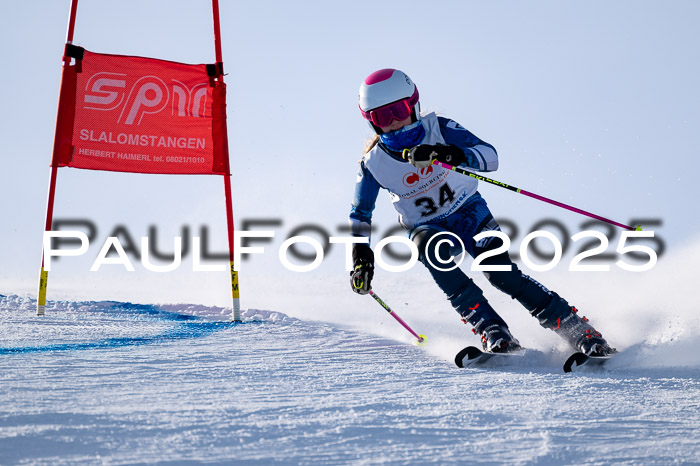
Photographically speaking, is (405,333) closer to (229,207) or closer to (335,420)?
(229,207)

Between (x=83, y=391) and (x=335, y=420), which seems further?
(x=83, y=391)

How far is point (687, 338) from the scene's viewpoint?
327cm

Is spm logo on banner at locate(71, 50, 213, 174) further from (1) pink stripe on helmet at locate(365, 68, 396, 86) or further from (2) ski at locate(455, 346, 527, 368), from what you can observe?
(2) ski at locate(455, 346, 527, 368)

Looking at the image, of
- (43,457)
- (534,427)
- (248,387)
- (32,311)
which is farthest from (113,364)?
(32,311)

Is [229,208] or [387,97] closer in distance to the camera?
[387,97]

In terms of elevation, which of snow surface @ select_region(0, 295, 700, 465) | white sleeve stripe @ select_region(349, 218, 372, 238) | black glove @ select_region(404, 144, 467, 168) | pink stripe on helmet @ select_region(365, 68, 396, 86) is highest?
pink stripe on helmet @ select_region(365, 68, 396, 86)

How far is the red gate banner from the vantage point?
5859 mm

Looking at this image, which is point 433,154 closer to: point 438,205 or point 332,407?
point 438,205

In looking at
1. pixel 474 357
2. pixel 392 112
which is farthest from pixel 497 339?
pixel 392 112

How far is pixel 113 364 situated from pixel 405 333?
2.21 meters

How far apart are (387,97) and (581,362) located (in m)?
1.66

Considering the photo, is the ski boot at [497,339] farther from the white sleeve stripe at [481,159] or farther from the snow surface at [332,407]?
the white sleeve stripe at [481,159]

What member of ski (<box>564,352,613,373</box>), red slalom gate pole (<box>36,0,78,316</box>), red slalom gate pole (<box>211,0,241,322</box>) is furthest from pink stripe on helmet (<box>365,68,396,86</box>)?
red slalom gate pole (<box>36,0,78,316</box>)

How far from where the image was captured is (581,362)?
9.98 feet
